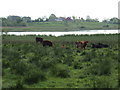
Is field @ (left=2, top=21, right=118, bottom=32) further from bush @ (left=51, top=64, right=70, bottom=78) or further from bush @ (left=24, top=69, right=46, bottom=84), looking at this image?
bush @ (left=24, top=69, right=46, bottom=84)

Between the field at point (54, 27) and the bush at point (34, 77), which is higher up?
the field at point (54, 27)

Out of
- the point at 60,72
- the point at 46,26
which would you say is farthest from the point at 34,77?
→ the point at 46,26

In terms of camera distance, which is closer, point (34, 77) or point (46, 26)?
point (34, 77)

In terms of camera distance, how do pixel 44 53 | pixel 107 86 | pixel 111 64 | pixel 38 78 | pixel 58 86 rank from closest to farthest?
→ pixel 107 86
pixel 58 86
pixel 38 78
pixel 111 64
pixel 44 53

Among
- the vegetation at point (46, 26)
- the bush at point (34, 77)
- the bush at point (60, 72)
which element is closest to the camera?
the bush at point (34, 77)

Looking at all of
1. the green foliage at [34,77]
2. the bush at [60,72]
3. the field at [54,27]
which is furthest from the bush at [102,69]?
the field at [54,27]

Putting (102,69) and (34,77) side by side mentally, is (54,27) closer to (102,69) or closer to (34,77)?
(102,69)

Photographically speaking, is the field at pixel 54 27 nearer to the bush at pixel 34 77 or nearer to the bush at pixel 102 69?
the bush at pixel 102 69

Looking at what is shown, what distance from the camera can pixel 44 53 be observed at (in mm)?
16750

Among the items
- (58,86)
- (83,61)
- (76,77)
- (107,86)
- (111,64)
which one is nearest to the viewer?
(107,86)

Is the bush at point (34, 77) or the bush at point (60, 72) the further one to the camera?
the bush at point (60, 72)

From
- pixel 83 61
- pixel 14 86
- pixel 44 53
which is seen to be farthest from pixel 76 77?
pixel 44 53

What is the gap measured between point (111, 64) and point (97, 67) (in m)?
0.76

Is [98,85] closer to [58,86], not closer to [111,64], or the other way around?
[58,86]
